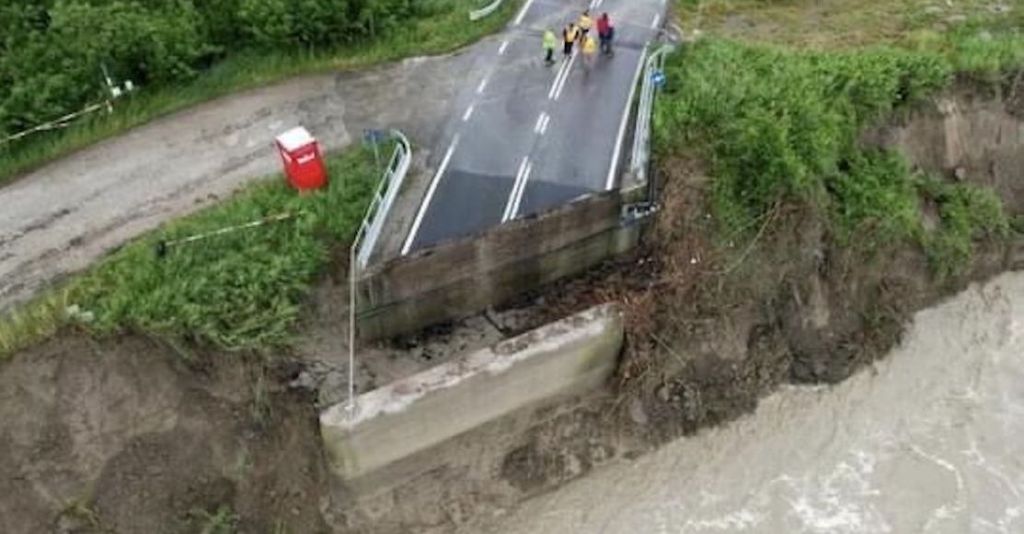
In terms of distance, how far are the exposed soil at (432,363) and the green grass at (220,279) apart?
1.46ft

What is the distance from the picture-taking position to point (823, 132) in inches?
832

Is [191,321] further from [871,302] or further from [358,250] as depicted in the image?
[871,302]

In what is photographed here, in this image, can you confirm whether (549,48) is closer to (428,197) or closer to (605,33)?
(605,33)

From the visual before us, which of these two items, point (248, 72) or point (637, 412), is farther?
point (248, 72)

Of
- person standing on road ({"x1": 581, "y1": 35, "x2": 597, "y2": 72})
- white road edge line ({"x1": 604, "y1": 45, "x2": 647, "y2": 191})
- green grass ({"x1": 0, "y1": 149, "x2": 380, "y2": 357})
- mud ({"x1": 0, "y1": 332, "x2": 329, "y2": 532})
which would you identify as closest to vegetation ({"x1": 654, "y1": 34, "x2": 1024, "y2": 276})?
white road edge line ({"x1": 604, "y1": 45, "x2": 647, "y2": 191})

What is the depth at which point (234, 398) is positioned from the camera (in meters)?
17.0

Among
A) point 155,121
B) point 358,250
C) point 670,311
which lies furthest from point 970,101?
point 155,121

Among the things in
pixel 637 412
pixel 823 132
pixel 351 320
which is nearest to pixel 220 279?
pixel 351 320

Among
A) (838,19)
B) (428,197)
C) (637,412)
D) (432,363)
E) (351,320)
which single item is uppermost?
(838,19)

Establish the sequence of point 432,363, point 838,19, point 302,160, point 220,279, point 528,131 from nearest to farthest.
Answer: point 220,279, point 432,363, point 302,160, point 528,131, point 838,19

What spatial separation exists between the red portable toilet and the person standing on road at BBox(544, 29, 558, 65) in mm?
7034

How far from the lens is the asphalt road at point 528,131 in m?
19.0

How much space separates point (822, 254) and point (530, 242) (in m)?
7.24

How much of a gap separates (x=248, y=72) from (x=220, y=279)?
24.4 ft
